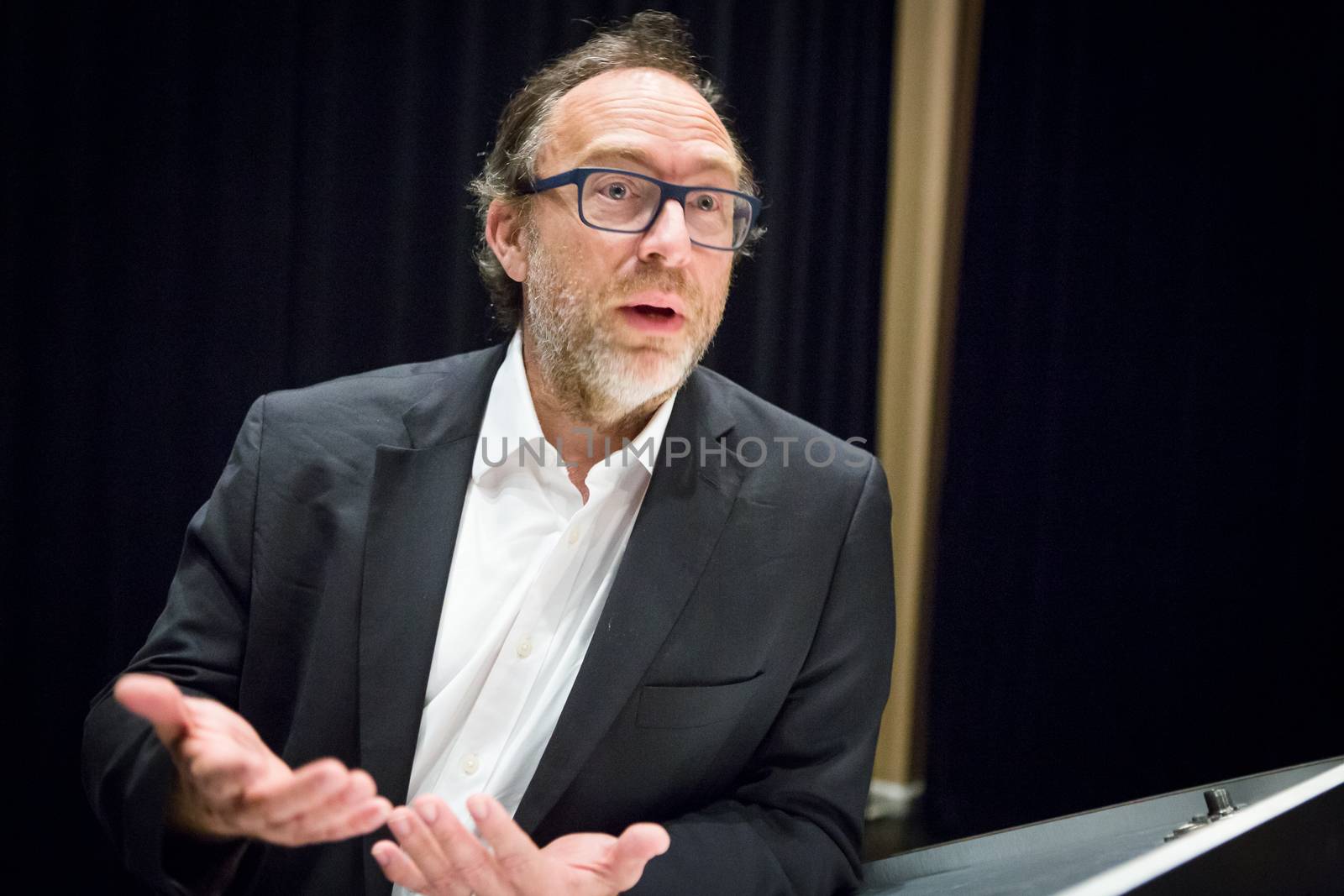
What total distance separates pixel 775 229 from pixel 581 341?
160cm

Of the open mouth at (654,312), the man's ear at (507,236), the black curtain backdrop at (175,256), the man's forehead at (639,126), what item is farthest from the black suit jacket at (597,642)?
the black curtain backdrop at (175,256)

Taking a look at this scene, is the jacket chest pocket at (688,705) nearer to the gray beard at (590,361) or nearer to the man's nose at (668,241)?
the gray beard at (590,361)

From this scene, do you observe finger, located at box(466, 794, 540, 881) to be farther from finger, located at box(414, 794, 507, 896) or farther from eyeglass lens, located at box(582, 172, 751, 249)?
eyeglass lens, located at box(582, 172, 751, 249)

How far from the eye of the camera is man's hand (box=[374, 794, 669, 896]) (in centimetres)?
95

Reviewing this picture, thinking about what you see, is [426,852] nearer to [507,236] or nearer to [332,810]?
[332,810]

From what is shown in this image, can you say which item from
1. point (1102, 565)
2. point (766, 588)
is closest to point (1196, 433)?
point (1102, 565)

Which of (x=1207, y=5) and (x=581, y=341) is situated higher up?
(x=1207, y=5)

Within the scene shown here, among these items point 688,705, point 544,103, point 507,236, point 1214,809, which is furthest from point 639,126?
point 1214,809

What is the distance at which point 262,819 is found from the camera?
878 millimetres

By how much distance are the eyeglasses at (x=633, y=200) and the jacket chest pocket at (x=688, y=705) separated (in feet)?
2.02

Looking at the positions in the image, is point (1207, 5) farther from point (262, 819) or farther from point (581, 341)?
point (262, 819)

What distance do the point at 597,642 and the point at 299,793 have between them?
50 centimetres

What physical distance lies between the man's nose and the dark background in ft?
3.82

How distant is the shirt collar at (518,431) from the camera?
1.45 meters
